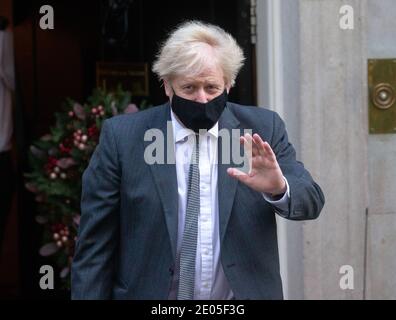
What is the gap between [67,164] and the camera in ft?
15.3

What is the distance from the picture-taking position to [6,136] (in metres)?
5.47

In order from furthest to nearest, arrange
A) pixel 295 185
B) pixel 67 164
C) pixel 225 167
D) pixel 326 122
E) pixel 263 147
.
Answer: pixel 67 164
pixel 326 122
pixel 225 167
pixel 295 185
pixel 263 147

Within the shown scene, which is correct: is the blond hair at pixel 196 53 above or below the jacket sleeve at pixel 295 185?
above

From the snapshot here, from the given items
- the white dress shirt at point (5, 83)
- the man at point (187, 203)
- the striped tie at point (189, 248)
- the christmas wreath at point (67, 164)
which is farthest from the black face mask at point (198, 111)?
the white dress shirt at point (5, 83)

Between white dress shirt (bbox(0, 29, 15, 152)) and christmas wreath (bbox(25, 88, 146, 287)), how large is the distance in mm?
648

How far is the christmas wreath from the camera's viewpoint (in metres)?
4.65

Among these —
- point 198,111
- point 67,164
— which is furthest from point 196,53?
point 67,164

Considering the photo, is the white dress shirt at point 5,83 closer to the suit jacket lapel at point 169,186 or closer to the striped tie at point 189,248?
the suit jacket lapel at point 169,186

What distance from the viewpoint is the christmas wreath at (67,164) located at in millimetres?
4648

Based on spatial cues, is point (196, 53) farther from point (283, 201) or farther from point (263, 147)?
point (283, 201)

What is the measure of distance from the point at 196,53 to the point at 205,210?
1.69 ft

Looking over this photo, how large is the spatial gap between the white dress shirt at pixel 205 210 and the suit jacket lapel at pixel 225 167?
0.07 ft
